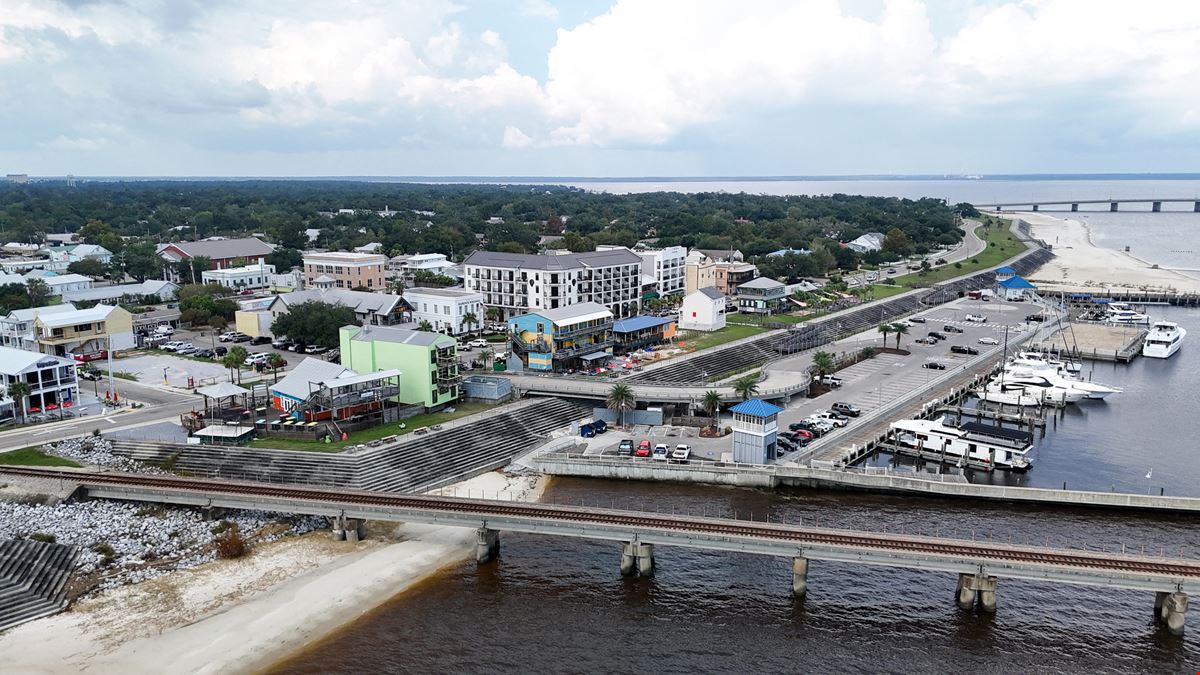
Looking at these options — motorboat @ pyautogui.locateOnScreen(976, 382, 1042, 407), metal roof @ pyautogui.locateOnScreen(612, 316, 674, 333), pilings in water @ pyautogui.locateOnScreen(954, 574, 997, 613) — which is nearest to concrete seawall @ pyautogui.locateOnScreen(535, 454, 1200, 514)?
pilings in water @ pyautogui.locateOnScreen(954, 574, 997, 613)

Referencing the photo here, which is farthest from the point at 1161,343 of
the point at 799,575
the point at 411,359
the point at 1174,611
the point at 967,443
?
the point at 411,359

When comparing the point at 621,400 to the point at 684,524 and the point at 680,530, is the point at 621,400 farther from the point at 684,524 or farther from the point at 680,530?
the point at 680,530

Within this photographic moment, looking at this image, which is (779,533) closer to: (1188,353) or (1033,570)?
(1033,570)

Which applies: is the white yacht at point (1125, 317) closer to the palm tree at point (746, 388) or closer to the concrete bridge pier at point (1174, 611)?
the palm tree at point (746, 388)

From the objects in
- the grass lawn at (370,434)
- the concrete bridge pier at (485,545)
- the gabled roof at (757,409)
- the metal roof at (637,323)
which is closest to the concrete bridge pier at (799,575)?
the concrete bridge pier at (485,545)

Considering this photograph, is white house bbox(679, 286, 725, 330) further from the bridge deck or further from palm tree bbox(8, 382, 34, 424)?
palm tree bbox(8, 382, 34, 424)

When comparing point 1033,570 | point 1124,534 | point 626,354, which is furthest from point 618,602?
point 626,354
